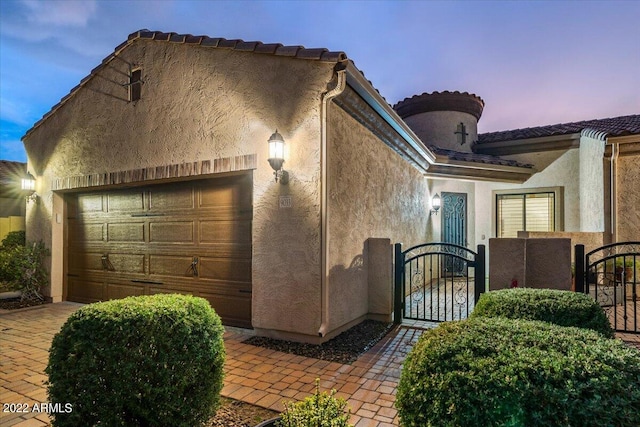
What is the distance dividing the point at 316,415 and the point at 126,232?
7.07 m

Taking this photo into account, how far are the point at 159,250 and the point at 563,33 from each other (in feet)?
51.6

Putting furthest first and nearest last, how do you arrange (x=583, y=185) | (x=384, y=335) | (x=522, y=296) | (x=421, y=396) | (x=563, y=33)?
(x=563, y=33)
(x=583, y=185)
(x=384, y=335)
(x=522, y=296)
(x=421, y=396)

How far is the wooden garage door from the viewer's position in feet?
20.1

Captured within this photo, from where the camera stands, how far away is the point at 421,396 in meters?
2.00

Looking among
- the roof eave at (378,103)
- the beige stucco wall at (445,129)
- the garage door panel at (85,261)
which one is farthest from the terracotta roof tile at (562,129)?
the garage door panel at (85,261)

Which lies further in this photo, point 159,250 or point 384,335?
point 159,250

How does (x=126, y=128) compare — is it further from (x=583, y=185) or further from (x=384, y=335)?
(x=583, y=185)

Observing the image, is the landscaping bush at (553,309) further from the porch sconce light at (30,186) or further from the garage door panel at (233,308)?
the porch sconce light at (30,186)

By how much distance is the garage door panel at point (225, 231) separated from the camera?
6.02 meters

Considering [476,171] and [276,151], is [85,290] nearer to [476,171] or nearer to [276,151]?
[276,151]

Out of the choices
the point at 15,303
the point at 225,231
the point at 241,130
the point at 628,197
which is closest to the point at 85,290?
the point at 15,303

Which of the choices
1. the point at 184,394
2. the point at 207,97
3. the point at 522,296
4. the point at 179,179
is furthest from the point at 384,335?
the point at 207,97

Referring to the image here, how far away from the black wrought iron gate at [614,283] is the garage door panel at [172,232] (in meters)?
7.16

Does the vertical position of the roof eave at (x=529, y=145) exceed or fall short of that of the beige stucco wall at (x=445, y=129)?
it falls short
